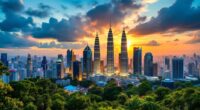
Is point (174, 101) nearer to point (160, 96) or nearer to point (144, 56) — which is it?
point (160, 96)

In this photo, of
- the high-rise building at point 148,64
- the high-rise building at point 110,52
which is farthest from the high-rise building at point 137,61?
the high-rise building at point 110,52

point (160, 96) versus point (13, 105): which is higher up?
point (13, 105)

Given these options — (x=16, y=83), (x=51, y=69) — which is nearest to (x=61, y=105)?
(x=16, y=83)

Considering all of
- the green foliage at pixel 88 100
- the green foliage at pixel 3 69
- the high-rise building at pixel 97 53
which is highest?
the high-rise building at pixel 97 53

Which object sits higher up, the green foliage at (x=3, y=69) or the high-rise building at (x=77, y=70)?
the green foliage at (x=3, y=69)

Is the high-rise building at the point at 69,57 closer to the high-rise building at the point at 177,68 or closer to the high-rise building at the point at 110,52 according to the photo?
the high-rise building at the point at 110,52
